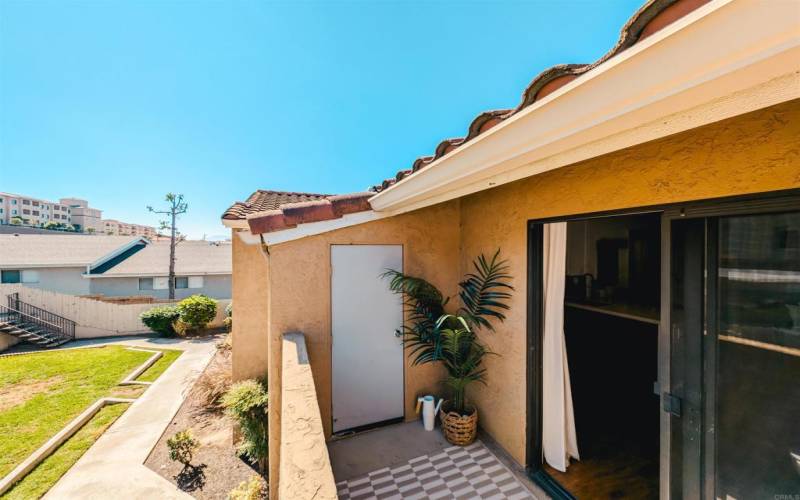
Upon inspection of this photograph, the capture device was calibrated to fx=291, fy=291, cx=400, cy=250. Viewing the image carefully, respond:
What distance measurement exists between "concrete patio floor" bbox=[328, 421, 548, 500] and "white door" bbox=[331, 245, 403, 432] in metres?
0.43

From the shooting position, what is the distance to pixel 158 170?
23859 mm

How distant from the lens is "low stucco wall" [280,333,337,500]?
176 centimetres

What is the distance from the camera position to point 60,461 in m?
5.95

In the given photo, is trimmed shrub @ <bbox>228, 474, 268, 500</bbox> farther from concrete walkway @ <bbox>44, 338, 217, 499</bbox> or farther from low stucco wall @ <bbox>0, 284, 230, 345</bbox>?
low stucco wall @ <bbox>0, 284, 230, 345</bbox>

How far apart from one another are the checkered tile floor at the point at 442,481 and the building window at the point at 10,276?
28.5 m

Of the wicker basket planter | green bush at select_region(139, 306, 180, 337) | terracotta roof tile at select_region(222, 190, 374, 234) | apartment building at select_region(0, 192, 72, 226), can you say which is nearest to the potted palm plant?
the wicker basket planter

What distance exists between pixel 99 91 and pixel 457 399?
47.5 feet

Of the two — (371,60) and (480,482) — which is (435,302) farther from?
(371,60)

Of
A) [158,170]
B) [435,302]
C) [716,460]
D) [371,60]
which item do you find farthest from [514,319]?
[158,170]

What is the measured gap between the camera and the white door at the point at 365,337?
4.83 meters

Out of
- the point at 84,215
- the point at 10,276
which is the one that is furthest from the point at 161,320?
the point at 84,215

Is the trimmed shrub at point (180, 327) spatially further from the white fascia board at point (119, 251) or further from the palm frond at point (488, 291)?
the palm frond at point (488, 291)

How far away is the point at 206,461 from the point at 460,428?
4967mm

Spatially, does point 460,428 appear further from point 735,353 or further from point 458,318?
point 735,353
